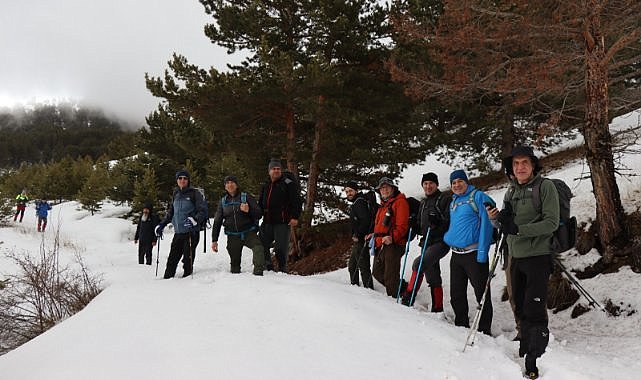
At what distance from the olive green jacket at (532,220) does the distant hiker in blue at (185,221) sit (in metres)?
5.08

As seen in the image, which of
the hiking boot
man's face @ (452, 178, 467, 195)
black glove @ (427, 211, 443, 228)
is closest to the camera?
the hiking boot

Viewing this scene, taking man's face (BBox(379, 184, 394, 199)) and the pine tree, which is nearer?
the pine tree

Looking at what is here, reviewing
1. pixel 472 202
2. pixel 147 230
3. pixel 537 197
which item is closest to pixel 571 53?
pixel 472 202

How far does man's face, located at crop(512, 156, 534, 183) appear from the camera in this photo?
407cm

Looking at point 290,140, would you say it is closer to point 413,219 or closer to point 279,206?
point 279,206

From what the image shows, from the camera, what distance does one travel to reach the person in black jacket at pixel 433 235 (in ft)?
18.9

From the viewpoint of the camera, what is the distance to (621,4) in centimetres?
624

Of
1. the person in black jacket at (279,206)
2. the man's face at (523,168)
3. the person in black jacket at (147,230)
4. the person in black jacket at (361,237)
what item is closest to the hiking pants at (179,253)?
the person in black jacket at (279,206)

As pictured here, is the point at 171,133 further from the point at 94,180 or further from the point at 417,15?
the point at 94,180

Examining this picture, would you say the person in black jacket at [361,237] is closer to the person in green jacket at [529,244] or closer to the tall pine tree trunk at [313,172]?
the person in green jacket at [529,244]

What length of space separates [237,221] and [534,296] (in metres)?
4.66

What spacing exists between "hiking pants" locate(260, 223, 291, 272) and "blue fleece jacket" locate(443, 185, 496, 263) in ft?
10.3

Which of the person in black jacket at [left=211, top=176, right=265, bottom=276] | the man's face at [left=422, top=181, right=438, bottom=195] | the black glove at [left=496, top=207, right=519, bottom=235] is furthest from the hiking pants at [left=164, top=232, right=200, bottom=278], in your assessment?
the black glove at [left=496, top=207, right=519, bottom=235]

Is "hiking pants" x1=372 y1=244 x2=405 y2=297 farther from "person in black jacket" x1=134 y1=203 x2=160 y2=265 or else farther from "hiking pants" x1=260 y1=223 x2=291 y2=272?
"person in black jacket" x1=134 y1=203 x2=160 y2=265
